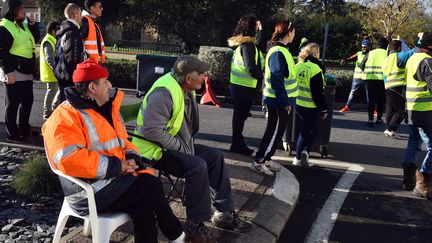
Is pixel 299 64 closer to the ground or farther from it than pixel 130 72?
farther from it

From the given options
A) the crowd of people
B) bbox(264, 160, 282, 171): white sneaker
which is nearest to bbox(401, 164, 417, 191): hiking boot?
the crowd of people

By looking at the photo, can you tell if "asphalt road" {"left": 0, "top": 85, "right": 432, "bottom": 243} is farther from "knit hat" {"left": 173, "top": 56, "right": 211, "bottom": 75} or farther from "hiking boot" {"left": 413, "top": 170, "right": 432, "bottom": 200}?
"knit hat" {"left": 173, "top": 56, "right": 211, "bottom": 75}

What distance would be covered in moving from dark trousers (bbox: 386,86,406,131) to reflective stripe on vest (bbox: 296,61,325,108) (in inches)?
98.0

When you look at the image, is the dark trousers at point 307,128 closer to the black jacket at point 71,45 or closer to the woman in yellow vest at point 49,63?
the black jacket at point 71,45

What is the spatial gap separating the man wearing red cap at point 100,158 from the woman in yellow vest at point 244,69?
279 centimetres

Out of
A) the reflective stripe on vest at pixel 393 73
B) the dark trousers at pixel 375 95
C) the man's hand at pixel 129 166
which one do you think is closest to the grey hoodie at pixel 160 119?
the man's hand at pixel 129 166

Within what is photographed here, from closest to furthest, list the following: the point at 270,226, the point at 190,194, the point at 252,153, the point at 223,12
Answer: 1. the point at 190,194
2. the point at 270,226
3. the point at 252,153
4. the point at 223,12

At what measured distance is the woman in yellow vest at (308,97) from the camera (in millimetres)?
5992

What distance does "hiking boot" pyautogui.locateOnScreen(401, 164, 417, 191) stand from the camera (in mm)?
5523

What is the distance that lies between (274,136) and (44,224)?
279 cm

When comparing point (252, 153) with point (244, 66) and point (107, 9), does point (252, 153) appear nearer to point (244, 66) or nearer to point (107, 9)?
point (244, 66)

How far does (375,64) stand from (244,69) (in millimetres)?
4476

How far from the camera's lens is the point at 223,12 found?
78.5ft

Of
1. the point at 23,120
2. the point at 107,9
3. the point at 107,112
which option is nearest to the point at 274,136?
the point at 107,112
